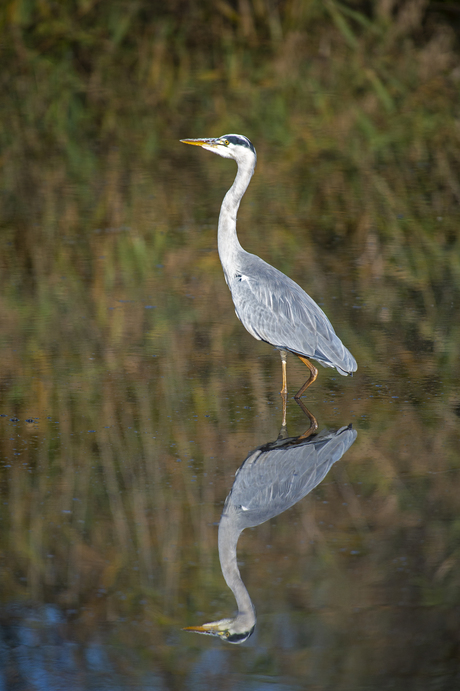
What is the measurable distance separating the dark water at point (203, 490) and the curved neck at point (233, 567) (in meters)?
0.04

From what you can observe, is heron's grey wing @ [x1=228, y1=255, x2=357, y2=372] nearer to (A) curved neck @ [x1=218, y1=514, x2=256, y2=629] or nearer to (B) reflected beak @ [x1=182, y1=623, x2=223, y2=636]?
(A) curved neck @ [x1=218, y1=514, x2=256, y2=629]

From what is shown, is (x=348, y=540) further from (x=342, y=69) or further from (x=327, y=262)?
(x=342, y=69)

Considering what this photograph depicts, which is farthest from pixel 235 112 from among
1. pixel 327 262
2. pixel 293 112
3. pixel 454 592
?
pixel 454 592

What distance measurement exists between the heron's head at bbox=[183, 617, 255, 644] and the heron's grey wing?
2.17 metres

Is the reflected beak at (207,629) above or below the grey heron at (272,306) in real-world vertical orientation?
below

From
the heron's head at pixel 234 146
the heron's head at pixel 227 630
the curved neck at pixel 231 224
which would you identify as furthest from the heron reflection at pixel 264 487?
the heron's head at pixel 234 146

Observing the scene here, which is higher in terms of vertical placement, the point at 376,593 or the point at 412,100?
the point at 412,100

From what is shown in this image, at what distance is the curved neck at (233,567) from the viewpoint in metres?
3.69

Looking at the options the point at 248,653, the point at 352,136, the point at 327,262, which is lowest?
the point at 248,653

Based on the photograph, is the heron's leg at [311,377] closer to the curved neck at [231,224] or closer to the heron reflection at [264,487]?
the heron reflection at [264,487]

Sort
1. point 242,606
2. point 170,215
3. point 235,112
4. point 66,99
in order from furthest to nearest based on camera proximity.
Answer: point 66,99 → point 235,112 → point 170,215 → point 242,606

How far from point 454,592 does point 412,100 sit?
11105 mm

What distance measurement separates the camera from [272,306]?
586cm

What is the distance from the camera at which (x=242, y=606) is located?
3723 mm
